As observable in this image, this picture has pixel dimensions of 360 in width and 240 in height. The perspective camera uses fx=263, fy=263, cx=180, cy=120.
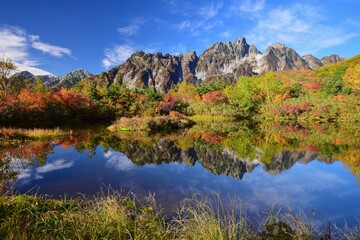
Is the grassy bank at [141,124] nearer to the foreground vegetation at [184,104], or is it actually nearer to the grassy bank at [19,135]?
the foreground vegetation at [184,104]

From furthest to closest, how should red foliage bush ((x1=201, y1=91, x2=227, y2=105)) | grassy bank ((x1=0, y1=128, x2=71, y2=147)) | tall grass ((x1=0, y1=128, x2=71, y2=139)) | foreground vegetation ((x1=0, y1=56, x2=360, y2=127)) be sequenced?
red foliage bush ((x1=201, y1=91, x2=227, y2=105)) < foreground vegetation ((x1=0, y1=56, x2=360, y2=127)) < tall grass ((x1=0, y1=128, x2=71, y2=139)) < grassy bank ((x1=0, y1=128, x2=71, y2=147))

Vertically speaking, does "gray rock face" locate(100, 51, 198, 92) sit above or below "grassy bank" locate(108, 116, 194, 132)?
above

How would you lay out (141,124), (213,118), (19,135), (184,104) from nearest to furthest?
(19,135), (141,124), (213,118), (184,104)

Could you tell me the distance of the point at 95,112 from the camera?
142 feet

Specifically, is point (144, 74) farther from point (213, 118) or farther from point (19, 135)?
point (19, 135)

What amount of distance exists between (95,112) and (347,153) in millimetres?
36296

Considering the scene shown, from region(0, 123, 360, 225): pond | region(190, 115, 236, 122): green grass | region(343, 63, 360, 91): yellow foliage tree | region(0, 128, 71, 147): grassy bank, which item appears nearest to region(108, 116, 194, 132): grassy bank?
region(0, 128, 71, 147): grassy bank

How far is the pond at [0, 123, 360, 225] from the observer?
30.5 ft

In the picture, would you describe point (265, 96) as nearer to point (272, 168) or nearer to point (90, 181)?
point (272, 168)

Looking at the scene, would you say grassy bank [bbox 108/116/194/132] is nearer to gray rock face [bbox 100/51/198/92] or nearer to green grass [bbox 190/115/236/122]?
green grass [bbox 190/115/236/122]

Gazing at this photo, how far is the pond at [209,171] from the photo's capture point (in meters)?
9.28

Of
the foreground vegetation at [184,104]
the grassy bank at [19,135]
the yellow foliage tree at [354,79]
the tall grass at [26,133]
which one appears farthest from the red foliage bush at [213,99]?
the grassy bank at [19,135]

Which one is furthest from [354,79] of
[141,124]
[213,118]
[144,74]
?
[144,74]

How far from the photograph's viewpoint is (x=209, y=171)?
13.2 m
